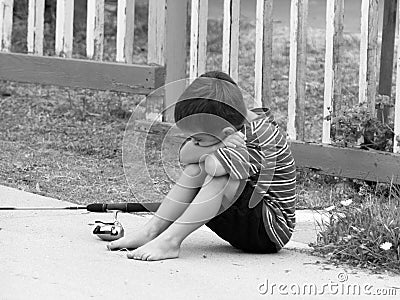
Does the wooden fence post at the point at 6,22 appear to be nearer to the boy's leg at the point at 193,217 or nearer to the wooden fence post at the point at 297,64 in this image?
the wooden fence post at the point at 297,64

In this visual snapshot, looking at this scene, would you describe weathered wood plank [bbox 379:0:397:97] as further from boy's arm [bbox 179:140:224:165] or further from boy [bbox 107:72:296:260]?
boy's arm [bbox 179:140:224:165]

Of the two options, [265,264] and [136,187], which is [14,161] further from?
[265,264]

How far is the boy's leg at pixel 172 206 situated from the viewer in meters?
4.32

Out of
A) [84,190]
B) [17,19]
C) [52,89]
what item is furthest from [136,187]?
[17,19]

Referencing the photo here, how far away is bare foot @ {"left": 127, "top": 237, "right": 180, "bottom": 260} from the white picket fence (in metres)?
2.06

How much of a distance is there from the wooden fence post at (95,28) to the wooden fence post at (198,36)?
2.54ft

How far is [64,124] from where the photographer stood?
828 centimetres

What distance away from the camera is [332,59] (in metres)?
6.19

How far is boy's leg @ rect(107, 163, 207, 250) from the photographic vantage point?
4.32 metres

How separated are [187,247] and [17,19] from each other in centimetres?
784

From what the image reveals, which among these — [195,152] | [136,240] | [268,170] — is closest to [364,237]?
[268,170]

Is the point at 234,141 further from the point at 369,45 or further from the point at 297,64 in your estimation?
the point at 297,64

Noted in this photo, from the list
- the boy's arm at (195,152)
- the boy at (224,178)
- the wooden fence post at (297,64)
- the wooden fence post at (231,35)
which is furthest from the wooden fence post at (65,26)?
the boy's arm at (195,152)

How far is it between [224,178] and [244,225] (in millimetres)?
265
